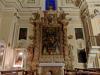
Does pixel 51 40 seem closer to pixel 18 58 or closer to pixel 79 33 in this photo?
pixel 79 33

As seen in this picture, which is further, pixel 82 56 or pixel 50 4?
pixel 50 4

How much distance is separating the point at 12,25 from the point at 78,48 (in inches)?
246

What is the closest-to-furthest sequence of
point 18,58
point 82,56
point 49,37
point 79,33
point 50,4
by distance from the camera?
point 18,58 < point 82,56 < point 49,37 < point 79,33 < point 50,4

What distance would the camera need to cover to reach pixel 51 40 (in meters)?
13.6

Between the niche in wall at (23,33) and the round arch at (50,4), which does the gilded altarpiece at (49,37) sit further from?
the round arch at (50,4)

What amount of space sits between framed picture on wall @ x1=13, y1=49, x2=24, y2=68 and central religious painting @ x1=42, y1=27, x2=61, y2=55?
6.50ft

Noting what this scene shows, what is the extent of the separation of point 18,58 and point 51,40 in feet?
10.8

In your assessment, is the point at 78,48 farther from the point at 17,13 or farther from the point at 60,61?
the point at 17,13

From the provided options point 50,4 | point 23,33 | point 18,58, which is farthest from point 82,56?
point 50,4

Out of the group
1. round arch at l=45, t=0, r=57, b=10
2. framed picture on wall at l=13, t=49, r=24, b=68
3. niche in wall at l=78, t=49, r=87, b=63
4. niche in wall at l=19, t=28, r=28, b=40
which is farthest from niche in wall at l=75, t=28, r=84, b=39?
framed picture on wall at l=13, t=49, r=24, b=68

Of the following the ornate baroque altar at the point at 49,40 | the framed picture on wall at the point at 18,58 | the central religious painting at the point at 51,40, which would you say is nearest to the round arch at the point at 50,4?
the ornate baroque altar at the point at 49,40

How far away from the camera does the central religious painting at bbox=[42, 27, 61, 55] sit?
13180mm

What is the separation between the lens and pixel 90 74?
25.8ft

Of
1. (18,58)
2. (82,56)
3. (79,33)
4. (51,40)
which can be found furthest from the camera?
(79,33)
